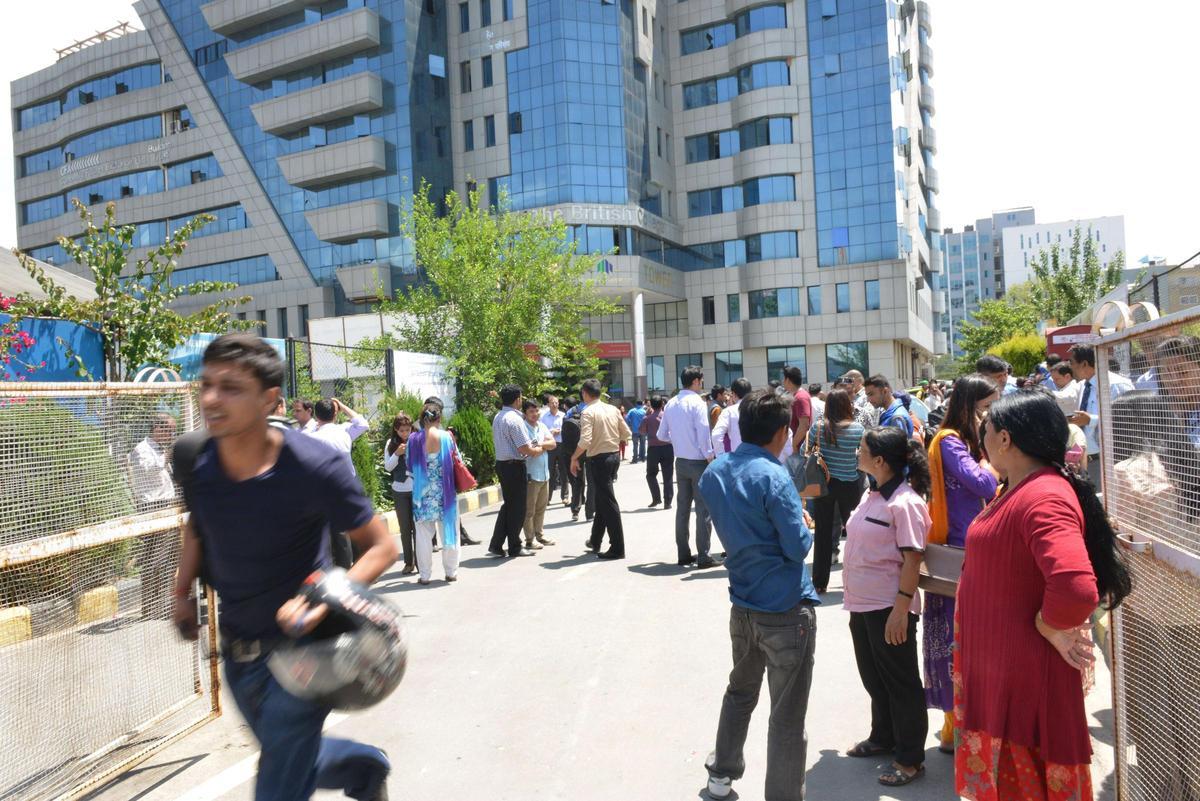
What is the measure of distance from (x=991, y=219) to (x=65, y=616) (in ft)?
613

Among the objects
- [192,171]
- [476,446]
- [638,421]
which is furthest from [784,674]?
[192,171]

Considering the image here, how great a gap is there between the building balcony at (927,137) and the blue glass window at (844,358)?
23240mm

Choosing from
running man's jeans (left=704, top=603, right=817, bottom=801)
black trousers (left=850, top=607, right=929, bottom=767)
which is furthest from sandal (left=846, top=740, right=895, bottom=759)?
running man's jeans (left=704, top=603, right=817, bottom=801)

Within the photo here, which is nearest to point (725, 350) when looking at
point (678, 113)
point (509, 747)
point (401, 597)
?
point (678, 113)

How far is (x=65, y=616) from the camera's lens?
13.5 feet

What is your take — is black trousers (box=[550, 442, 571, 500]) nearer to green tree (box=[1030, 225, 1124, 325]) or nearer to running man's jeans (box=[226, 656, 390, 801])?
running man's jeans (box=[226, 656, 390, 801])

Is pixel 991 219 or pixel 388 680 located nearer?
pixel 388 680

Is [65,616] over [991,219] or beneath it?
beneath

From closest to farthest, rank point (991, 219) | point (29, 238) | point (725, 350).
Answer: point (725, 350) < point (29, 238) < point (991, 219)

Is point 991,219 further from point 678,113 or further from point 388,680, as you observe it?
point 388,680

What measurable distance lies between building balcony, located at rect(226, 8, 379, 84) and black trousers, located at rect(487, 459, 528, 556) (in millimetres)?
43485

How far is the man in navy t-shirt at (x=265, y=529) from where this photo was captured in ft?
8.46

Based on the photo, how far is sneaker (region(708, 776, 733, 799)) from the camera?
3.67 meters

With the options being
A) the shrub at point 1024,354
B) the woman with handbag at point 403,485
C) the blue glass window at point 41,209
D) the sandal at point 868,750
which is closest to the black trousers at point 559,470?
the woman with handbag at point 403,485
